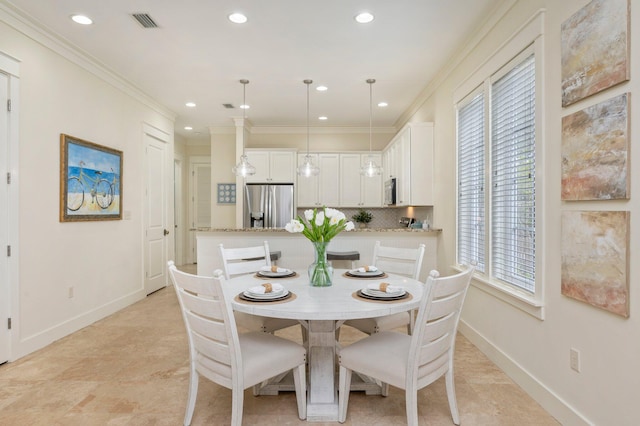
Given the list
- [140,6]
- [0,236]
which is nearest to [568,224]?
[140,6]

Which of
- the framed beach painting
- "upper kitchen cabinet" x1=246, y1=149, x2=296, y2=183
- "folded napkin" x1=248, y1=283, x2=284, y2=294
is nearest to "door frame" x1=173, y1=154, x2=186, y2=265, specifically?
"upper kitchen cabinet" x1=246, y1=149, x2=296, y2=183

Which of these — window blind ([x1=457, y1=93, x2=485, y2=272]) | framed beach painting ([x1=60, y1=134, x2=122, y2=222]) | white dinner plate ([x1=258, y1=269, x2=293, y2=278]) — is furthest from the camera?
framed beach painting ([x1=60, y1=134, x2=122, y2=222])

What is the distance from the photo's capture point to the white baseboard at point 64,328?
2906 mm

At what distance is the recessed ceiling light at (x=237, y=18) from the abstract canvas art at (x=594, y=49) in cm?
223

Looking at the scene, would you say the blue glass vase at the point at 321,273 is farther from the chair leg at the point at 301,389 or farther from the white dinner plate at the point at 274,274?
the chair leg at the point at 301,389

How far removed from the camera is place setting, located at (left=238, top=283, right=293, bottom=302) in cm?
186

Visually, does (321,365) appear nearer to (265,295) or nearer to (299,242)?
(265,295)

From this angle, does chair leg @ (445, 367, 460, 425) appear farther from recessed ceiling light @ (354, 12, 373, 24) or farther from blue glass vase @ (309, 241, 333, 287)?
recessed ceiling light @ (354, 12, 373, 24)

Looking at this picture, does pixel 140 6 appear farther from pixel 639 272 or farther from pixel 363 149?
pixel 363 149

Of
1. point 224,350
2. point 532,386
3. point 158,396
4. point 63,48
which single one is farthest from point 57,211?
point 532,386

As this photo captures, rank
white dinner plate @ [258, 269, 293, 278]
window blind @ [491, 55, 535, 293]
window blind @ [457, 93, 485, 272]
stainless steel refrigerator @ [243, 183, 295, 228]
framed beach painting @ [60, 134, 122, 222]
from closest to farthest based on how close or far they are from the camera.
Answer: window blind @ [491, 55, 535, 293] < white dinner plate @ [258, 269, 293, 278] < window blind @ [457, 93, 485, 272] < framed beach painting @ [60, 134, 122, 222] < stainless steel refrigerator @ [243, 183, 295, 228]

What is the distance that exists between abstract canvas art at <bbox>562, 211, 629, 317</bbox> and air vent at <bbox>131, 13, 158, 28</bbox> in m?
3.30

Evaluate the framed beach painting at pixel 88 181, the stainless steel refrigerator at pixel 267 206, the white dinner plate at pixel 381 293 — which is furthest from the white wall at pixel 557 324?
the framed beach painting at pixel 88 181

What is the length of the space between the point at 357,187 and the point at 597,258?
15.8 feet
